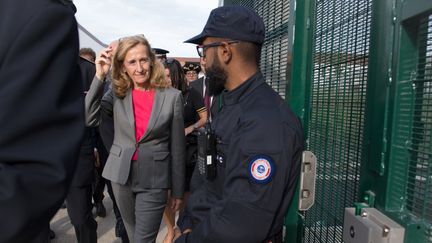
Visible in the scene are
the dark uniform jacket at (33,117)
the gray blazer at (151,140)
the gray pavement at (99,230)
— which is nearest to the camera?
the dark uniform jacket at (33,117)

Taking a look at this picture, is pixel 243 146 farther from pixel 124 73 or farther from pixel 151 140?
pixel 124 73

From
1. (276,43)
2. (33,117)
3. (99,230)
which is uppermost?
(276,43)

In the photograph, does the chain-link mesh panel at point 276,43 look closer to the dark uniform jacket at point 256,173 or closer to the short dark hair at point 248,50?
the short dark hair at point 248,50

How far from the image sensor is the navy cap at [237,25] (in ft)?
5.44

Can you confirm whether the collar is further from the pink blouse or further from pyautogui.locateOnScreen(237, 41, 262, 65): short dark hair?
the pink blouse

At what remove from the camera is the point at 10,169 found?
2.41 feet

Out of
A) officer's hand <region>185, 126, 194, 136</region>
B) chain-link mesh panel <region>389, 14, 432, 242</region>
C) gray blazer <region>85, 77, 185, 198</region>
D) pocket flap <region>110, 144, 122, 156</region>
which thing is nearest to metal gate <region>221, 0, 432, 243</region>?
chain-link mesh panel <region>389, 14, 432, 242</region>

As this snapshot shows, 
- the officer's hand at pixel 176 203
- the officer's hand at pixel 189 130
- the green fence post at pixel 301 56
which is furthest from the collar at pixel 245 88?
the officer's hand at pixel 189 130

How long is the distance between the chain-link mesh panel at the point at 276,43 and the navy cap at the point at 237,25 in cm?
57

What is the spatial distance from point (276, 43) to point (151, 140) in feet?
3.86

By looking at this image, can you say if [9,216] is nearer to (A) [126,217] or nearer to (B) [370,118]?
(B) [370,118]

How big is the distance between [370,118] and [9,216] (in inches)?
47.2

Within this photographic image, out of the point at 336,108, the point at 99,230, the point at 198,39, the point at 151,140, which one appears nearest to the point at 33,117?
the point at 198,39

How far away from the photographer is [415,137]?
3.71 feet
